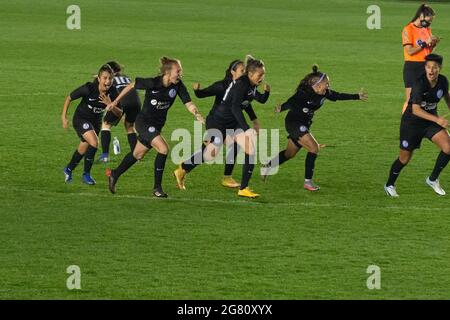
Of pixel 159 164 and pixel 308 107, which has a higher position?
pixel 308 107

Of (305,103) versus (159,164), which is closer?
(159,164)

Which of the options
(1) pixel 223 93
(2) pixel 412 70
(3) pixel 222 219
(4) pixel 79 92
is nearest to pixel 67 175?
(4) pixel 79 92

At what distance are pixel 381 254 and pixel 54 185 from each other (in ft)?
19.7

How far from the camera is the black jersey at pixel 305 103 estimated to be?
17375 mm

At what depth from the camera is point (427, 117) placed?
1611cm

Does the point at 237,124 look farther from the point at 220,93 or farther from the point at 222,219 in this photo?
the point at 222,219

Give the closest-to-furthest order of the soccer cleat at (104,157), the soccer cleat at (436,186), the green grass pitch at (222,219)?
the green grass pitch at (222,219)
the soccer cleat at (436,186)
the soccer cleat at (104,157)

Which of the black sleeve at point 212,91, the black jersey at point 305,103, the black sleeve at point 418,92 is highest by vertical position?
the black sleeve at point 418,92

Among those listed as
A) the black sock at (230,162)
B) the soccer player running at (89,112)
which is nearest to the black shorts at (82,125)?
the soccer player running at (89,112)

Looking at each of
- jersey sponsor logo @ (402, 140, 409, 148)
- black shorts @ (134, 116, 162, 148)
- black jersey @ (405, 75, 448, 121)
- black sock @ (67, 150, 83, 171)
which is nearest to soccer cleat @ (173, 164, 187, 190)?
black shorts @ (134, 116, 162, 148)

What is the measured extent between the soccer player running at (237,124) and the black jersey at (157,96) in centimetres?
78

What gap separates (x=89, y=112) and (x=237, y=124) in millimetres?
2381

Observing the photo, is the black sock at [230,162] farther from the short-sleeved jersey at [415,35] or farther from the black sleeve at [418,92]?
the short-sleeved jersey at [415,35]
